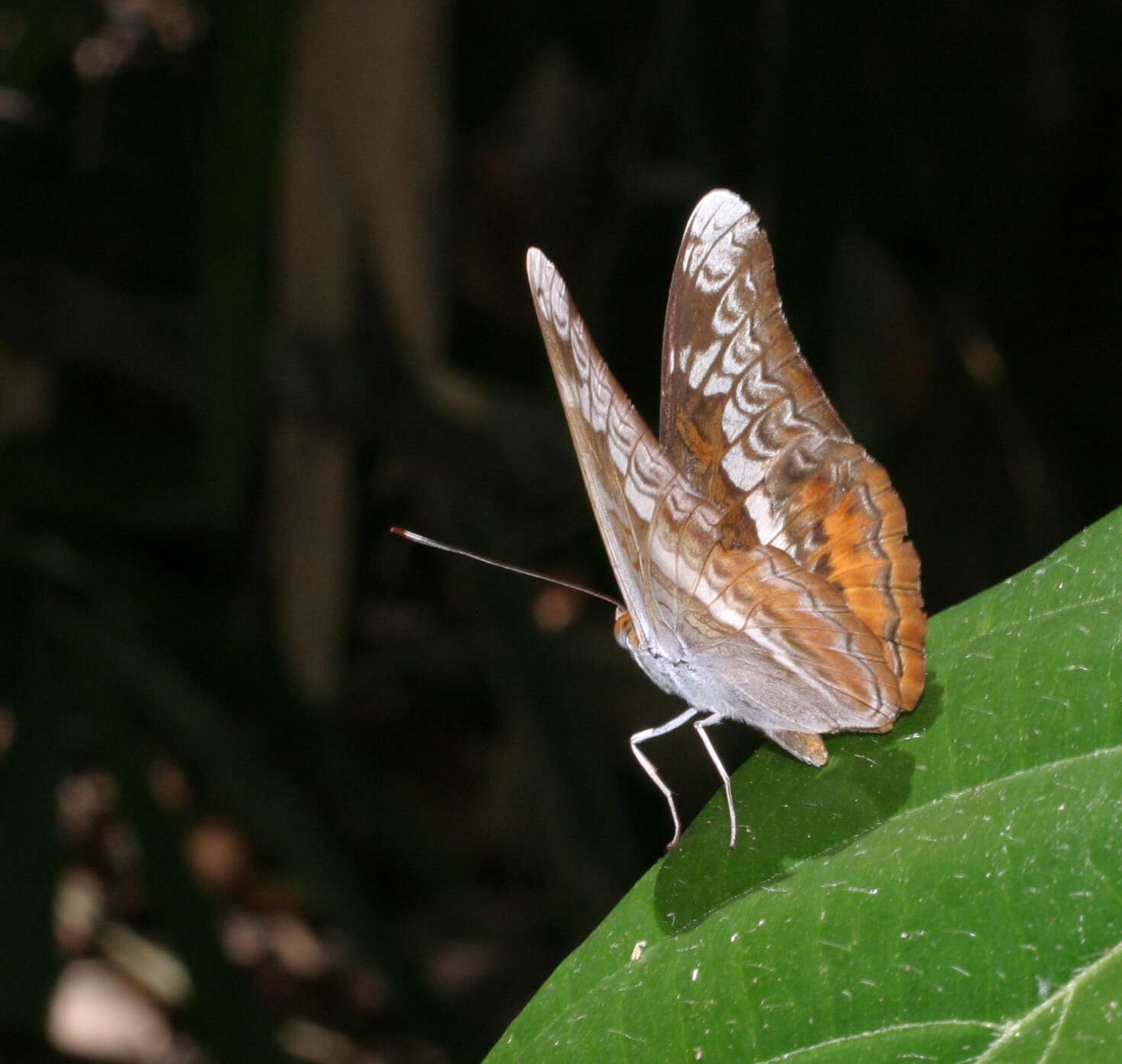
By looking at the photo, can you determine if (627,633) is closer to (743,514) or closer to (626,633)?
(626,633)

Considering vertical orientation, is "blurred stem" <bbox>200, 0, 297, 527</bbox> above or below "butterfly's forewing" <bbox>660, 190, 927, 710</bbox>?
above

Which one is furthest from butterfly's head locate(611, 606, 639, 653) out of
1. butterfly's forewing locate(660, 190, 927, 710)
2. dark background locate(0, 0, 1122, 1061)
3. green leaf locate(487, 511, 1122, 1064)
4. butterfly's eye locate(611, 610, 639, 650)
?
dark background locate(0, 0, 1122, 1061)

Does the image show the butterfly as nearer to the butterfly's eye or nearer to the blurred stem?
the butterfly's eye

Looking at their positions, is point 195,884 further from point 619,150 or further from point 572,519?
point 619,150

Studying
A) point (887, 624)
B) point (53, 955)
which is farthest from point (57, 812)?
point (887, 624)

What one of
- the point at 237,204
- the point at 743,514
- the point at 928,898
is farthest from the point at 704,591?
the point at 237,204

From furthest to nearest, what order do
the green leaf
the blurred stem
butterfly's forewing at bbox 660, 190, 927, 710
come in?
the blurred stem → butterfly's forewing at bbox 660, 190, 927, 710 → the green leaf
